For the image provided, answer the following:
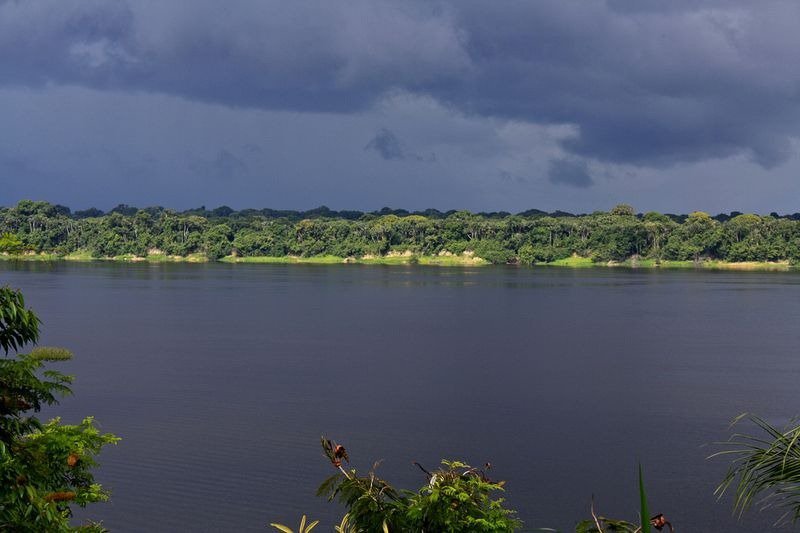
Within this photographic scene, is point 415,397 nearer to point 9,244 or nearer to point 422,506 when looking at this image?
point 422,506

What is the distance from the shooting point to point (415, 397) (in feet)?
146

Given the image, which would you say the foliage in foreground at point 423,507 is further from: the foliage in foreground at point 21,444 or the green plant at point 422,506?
the foliage in foreground at point 21,444

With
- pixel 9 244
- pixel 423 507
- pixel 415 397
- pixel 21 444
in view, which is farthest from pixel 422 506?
pixel 415 397

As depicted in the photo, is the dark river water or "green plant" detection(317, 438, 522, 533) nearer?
"green plant" detection(317, 438, 522, 533)

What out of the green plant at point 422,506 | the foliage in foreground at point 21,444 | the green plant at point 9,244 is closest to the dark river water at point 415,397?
the foliage in foreground at point 21,444

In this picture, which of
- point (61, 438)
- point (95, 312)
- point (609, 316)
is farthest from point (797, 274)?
point (61, 438)

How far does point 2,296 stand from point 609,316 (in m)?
82.8

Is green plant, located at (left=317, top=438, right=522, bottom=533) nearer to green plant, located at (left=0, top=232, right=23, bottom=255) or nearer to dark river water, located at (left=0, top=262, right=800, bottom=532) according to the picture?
green plant, located at (left=0, top=232, right=23, bottom=255)

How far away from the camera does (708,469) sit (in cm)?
3066

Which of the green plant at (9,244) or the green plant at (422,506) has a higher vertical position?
the green plant at (9,244)

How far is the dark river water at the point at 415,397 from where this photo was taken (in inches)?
1092

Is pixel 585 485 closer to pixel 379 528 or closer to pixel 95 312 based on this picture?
pixel 379 528

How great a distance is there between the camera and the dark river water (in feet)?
91.0

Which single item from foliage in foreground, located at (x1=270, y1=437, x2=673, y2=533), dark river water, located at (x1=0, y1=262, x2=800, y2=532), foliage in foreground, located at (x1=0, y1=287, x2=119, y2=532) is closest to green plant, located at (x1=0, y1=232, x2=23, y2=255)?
foliage in foreground, located at (x1=0, y1=287, x2=119, y2=532)
